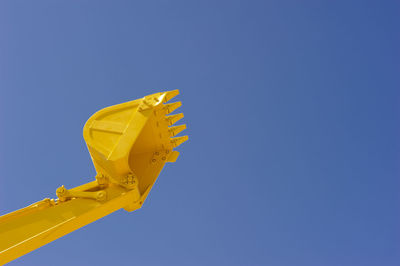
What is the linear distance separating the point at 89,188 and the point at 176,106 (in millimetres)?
2526

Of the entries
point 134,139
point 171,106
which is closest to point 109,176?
point 134,139

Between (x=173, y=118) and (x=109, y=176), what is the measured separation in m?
1.95

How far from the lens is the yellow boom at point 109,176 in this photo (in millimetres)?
4922

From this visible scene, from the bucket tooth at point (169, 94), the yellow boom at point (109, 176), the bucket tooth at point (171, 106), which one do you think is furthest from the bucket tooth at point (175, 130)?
the bucket tooth at point (169, 94)

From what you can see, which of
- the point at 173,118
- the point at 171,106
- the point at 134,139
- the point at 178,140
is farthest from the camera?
the point at 178,140

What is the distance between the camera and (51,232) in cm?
495

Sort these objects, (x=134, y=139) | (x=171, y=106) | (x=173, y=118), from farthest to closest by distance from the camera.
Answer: (x=173, y=118) → (x=171, y=106) → (x=134, y=139)

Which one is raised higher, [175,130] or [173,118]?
[173,118]

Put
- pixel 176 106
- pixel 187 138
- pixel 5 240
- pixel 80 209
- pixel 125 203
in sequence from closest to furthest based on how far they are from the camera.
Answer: pixel 5 240 < pixel 80 209 < pixel 125 203 < pixel 176 106 < pixel 187 138

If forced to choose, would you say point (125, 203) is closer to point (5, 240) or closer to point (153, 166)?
point (153, 166)

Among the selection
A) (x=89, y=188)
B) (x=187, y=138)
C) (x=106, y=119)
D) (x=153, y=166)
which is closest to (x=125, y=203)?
(x=89, y=188)

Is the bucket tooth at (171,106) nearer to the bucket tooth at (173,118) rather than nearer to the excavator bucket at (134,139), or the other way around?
the excavator bucket at (134,139)

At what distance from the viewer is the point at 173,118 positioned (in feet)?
22.9

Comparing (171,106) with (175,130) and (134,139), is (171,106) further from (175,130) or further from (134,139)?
(134,139)
